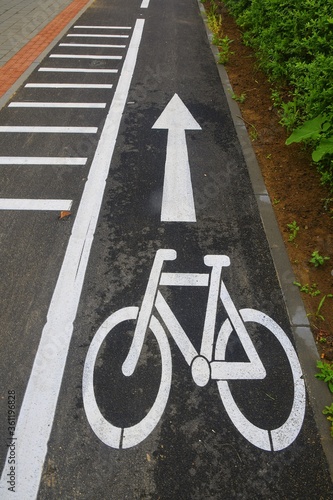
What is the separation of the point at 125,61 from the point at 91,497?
9.55 m

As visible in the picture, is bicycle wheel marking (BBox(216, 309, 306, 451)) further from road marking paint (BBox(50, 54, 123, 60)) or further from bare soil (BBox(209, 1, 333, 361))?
road marking paint (BBox(50, 54, 123, 60))

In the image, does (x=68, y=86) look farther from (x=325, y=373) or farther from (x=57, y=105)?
(x=325, y=373)

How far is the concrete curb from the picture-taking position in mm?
3358

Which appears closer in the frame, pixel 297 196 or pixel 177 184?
pixel 297 196

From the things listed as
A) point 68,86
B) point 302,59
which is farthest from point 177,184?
point 68,86

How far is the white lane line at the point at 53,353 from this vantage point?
119 inches

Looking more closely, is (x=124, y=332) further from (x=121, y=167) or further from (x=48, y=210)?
(x=121, y=167)

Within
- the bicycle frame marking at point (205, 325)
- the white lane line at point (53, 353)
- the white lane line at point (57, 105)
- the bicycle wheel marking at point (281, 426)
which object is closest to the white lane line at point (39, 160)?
the white lane line at point (53, 353)

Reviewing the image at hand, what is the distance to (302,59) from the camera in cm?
674

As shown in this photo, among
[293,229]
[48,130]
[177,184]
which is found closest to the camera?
[293,229]

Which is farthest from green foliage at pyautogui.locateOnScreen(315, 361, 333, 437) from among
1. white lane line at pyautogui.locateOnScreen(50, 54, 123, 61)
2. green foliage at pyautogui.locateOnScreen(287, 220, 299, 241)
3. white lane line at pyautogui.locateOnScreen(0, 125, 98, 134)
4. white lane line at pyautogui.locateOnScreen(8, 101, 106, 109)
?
white lane line at pyautogui.locateOnScreen(50, 54, 123, 61)

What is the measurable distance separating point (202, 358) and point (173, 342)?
321mm

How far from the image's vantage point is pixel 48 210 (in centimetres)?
533

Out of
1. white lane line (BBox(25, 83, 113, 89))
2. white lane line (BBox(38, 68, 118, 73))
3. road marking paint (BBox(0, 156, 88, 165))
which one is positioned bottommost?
road marking paint (BBox(0, 156, 88, 165))
